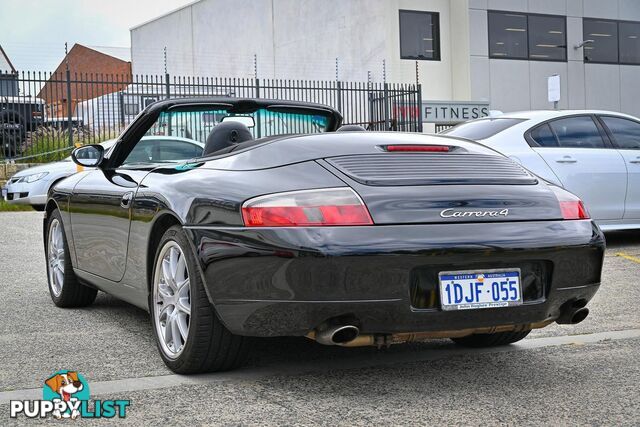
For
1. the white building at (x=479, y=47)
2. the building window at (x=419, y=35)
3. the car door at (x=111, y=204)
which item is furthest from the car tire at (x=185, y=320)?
the building window at (x=419, y=35)

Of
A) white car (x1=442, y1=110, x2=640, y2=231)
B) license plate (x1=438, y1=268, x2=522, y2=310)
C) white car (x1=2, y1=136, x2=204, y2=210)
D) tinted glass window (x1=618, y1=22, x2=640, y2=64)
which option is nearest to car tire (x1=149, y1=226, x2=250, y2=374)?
license plate (x1=438, y1=268, x2=522, y2=310)

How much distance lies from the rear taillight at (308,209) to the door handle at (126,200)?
124cm

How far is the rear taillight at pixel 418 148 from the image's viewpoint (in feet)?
13.5

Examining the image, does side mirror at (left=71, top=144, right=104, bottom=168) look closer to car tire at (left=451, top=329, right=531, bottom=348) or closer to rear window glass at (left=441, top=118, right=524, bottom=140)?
car tire at (left=451, top=329, right=531, bottom=348)

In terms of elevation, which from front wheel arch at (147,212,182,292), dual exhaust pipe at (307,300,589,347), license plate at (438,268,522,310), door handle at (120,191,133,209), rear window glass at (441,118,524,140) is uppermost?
rear window glass at (441,118,524,140)

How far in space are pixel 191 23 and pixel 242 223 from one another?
36057mm

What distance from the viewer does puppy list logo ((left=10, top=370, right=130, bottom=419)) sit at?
352 cm

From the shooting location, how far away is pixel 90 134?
792 inches

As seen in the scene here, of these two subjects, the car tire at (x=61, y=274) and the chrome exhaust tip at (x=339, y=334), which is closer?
→ the chrome exhaust tip at (x=339, y=334)

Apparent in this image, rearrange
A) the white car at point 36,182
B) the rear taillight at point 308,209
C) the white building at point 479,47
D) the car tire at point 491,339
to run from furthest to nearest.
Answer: the white building at point 479,47 → the white car at point 36,182 → the car tire at point 491,339 → the rear taillight at point 308,209

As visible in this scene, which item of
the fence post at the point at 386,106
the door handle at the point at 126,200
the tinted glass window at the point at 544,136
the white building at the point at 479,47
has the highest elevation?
the white building at the point at 479,47

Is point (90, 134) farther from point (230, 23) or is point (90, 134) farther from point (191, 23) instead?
point (191, 23)

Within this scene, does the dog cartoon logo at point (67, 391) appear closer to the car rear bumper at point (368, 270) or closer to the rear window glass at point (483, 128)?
the car rear bumper at point (368, 270)

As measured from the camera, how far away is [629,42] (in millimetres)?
30312
